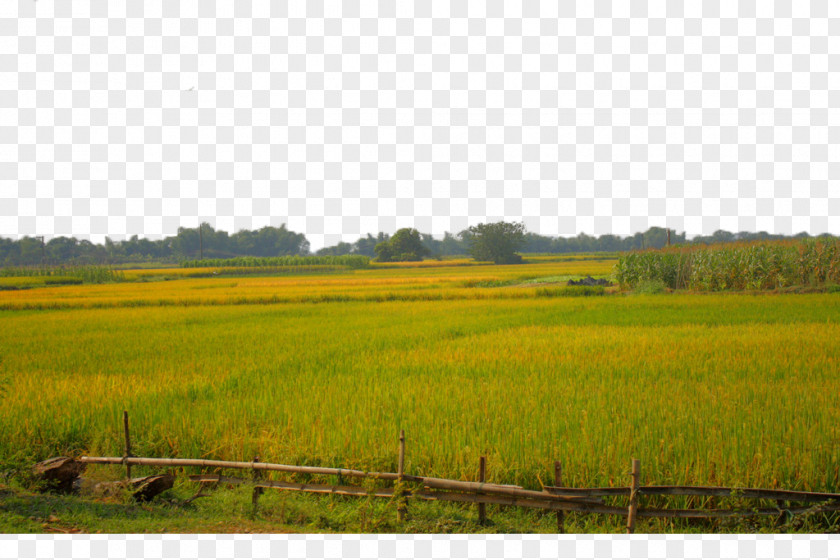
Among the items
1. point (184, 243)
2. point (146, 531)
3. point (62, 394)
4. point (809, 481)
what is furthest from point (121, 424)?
point (184, 243)

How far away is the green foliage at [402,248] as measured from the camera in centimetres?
6253

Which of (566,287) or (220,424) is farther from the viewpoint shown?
(566,287)

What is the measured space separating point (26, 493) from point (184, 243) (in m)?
74.4

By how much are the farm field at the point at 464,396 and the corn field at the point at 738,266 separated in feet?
28.0

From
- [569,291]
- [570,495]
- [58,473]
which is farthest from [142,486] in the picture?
[569,291]

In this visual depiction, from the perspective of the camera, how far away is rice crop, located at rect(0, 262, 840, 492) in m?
4.25

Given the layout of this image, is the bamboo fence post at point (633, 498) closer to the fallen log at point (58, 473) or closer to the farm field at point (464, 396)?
the farm field at point (464, 396)

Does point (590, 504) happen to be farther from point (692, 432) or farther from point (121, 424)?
point (121, 424)

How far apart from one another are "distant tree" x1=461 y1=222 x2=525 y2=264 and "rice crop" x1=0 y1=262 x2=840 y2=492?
133ft

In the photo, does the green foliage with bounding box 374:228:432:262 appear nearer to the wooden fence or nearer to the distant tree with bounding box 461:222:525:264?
the distant tree with bounding box 461:222:525:264

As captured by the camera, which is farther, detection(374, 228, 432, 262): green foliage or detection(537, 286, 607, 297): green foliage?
detection(374, 228, 432, 262): green foliage

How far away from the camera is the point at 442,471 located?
4195mm

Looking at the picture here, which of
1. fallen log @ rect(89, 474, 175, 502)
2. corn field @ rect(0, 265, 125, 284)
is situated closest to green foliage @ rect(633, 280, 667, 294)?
fallen log @ rect(89, 474, 175, 502)

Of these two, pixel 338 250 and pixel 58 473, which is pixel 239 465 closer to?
pixel 58 473
